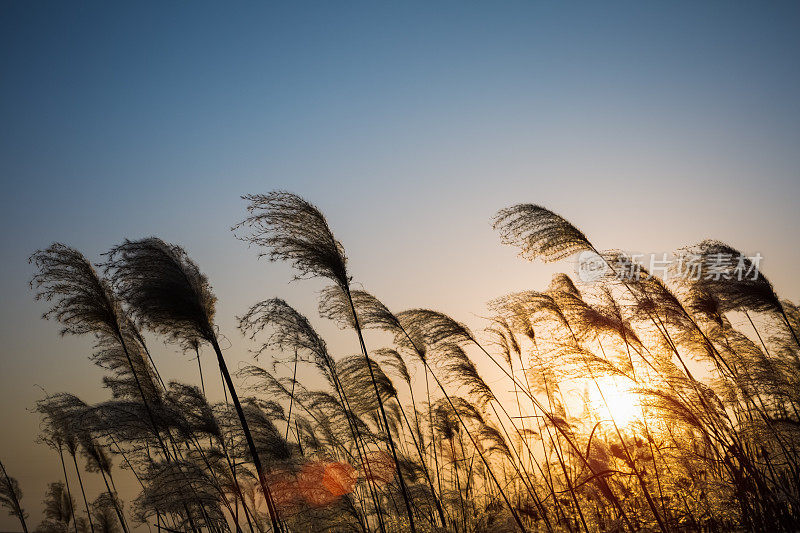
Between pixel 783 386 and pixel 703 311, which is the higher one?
pixel 703 311

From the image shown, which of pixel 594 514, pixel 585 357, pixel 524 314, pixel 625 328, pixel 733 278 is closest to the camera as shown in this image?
pixel 585 357

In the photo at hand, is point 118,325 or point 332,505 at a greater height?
point 118,325

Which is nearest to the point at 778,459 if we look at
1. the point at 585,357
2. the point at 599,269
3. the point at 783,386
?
the point at 783,386

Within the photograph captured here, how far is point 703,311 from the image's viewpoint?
19.5 ft

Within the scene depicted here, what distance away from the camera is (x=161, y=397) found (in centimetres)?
604

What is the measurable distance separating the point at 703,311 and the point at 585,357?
153 inches

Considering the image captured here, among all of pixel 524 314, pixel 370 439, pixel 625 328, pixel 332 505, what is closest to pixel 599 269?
pixel 625 328

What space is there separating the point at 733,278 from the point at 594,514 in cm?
373

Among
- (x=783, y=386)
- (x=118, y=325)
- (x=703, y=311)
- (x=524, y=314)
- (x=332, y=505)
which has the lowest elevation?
(x=332, y=505)

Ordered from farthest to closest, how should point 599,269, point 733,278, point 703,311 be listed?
point 703,311 → point 733,278 → point 599,269

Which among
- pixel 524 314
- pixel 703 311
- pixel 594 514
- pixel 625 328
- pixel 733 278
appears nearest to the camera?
pixel 625 328

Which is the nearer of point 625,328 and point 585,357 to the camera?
point 585,357

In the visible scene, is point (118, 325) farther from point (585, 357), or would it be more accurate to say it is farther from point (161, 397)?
point (585, 357)

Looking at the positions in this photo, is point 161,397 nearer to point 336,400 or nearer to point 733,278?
point 336,400
